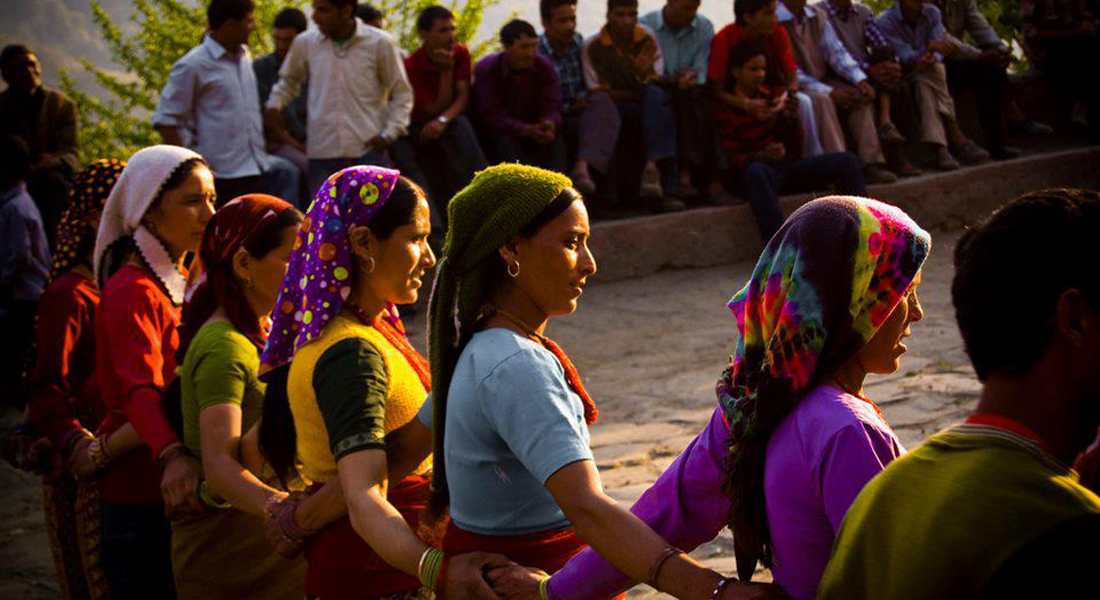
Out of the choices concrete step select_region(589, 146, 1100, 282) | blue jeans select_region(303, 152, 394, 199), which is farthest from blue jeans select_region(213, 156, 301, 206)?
concrete step select_region(589, 146, 1100, 282)

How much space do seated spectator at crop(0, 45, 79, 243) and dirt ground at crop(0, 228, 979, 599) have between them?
76.4 inches

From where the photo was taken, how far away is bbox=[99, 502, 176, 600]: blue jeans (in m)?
3.93

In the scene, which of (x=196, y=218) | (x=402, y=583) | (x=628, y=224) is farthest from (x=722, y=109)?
(x=402, y=583)

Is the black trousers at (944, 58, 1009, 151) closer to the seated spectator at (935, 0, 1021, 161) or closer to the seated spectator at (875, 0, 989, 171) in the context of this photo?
the seated spectator at (935, 0, 1021, 161)

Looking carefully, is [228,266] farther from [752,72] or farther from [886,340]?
[752,72]

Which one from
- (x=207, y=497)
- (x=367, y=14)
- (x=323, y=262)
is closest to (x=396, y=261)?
(x=323, y=262)

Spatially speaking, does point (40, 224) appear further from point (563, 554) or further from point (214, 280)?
point (563, 554)

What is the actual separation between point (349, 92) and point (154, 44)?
41.5 ft

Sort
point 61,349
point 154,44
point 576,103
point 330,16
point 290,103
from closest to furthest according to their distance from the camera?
point 61,349, point 330,16, point 290,103, point 576,103, point 154,44

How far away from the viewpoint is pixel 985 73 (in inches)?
463

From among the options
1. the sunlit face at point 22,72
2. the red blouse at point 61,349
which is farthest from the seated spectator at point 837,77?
the red blouse at point 61,349

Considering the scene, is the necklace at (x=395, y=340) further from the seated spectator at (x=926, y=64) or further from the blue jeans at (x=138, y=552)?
the seated spectator at (x=926, y=64)

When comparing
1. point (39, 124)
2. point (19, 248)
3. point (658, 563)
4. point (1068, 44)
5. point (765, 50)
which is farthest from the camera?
point (1068, 44)

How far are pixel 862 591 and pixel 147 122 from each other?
69.5ft
